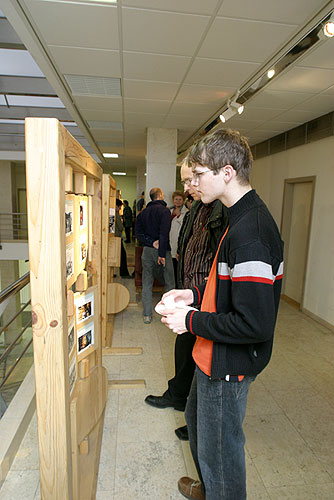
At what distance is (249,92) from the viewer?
3.33m

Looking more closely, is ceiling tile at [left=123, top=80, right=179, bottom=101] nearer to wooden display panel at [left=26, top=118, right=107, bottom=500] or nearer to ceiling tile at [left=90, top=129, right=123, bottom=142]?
ceiling tile at [left=90, top=129, right=123, bottom=142]

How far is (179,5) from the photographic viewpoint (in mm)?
1938

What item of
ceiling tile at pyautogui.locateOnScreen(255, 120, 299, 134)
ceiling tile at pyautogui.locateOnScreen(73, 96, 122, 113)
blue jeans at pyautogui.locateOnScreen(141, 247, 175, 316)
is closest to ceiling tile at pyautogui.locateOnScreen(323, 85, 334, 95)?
ceiling tile at pyautogui.locateOnScreen(255, 120, 299, 134)

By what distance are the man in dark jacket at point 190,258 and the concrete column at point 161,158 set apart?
329 cm

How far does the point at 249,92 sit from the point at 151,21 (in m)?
1.56

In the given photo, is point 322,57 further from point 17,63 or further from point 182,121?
point 17,63

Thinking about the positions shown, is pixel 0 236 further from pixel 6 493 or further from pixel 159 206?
pixel 6 493

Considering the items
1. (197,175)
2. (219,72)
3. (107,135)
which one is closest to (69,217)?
(197,175)

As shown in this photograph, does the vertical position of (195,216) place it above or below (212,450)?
above

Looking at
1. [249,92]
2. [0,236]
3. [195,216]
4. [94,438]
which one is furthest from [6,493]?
[0,236]

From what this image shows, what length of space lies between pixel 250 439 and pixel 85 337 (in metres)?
1.28

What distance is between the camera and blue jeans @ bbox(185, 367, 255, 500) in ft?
3.80

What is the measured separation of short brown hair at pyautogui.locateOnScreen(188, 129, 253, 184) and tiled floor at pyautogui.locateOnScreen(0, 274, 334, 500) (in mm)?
1636

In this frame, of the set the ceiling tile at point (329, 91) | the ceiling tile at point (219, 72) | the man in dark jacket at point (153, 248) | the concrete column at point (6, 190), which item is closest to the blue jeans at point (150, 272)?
the man in dark jacket at point (153, 248)
